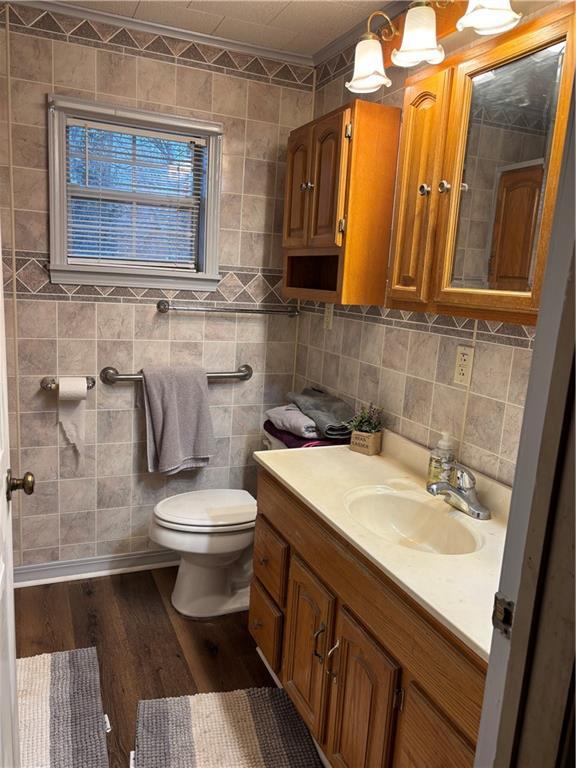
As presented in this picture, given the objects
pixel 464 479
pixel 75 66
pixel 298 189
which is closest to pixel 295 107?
pixel 298 189

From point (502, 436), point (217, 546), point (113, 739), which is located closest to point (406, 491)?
point (502, 436)

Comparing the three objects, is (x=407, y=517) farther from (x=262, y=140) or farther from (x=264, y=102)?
(x=264, y=102)

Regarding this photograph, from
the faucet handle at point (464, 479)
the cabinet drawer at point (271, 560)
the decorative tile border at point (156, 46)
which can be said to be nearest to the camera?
the faucet handle at point (464, 479)

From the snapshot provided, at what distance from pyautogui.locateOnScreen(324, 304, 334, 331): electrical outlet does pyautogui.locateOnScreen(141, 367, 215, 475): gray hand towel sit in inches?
23.2

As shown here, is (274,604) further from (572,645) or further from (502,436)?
(572,645)

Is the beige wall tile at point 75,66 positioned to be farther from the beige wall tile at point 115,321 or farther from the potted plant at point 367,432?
the potted plant at point 367,432

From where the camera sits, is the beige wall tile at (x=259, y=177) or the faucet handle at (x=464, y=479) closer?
the faucet handle at (x=464, y=479)

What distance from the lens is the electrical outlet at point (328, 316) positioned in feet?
8.44

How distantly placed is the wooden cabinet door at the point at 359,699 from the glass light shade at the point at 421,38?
148cm

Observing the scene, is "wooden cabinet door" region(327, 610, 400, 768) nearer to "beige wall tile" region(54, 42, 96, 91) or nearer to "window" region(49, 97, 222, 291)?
"window" region(49, 97, 222, 291)

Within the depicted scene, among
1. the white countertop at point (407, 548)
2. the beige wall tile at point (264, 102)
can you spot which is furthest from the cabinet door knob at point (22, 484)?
the beige wall tile at point (264, 102)

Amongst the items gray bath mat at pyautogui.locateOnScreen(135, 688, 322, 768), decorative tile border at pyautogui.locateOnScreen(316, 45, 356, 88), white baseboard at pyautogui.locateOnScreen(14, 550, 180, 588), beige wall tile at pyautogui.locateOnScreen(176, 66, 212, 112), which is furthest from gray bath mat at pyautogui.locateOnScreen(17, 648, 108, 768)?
decorative tile border at pyautogui.locateOnScreen(316, 45, 356, 88)

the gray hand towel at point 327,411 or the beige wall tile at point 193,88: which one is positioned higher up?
the beige wall tile at point 193,88

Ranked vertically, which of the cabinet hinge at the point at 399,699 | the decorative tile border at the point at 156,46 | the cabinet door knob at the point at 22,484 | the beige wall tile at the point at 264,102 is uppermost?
the decorative tile border at the point at 156,46
